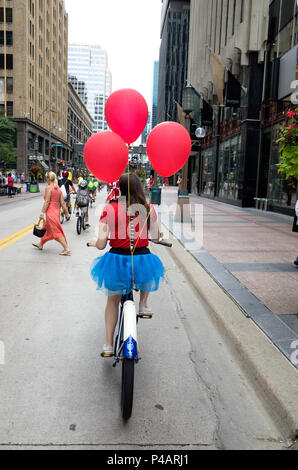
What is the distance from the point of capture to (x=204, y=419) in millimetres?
3057

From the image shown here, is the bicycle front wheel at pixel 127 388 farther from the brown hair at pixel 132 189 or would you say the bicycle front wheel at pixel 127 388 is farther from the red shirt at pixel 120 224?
the brown hair at pixel 132 189

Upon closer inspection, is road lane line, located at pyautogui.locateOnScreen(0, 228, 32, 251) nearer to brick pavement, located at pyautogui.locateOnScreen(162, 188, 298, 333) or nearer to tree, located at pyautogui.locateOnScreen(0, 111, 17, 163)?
brick pavement, located at pyautogui.locateOnScreen(162, 188, 298, 333)

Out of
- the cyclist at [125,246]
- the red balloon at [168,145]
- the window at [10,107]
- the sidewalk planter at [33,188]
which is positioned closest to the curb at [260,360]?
the cyclist at [125,246]

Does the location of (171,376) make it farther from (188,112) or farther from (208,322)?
(188,112)

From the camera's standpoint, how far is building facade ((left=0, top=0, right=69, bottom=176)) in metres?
57.9

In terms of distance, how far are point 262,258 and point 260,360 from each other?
5.05 metres

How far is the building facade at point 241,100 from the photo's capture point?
75.1 ft

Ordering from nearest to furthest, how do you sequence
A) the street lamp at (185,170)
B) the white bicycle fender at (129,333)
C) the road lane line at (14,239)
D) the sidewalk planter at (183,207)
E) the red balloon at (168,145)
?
the white bicycle fender at (129,333), the red balloon at (168,145), the road lane line at (14,239), the street lamp at (185,170), the sidewalk planter at (183,207)

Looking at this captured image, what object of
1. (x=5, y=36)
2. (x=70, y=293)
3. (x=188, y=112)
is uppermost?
(x=5, y=36)

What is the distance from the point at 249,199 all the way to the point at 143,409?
2213 centimetres

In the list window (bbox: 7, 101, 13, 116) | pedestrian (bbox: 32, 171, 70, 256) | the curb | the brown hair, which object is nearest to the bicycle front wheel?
the curb

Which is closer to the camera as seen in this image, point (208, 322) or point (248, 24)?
point (208, 322)

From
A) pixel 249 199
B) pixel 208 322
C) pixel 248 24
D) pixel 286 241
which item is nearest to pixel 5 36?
pixel 248 24

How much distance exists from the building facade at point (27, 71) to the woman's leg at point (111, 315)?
48.9m
